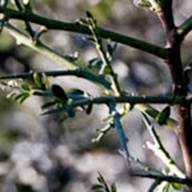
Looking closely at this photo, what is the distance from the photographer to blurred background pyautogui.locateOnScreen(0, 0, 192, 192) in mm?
5125

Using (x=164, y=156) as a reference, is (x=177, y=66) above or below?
above

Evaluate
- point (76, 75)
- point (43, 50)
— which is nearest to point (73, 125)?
point (43, 50)

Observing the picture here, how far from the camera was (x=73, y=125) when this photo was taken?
5324 mm

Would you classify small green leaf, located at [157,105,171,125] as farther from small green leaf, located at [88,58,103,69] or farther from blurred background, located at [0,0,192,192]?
blurred background, located at [0,0,192,192]

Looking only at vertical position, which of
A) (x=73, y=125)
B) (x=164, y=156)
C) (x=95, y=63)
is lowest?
(x=73, y=125)

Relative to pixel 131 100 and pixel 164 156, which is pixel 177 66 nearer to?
pixel 131 100

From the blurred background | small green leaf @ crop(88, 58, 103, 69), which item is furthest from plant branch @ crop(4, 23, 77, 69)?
the blurred background

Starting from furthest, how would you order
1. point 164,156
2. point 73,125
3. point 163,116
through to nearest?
point 73,125, point 164,156, point 163,116

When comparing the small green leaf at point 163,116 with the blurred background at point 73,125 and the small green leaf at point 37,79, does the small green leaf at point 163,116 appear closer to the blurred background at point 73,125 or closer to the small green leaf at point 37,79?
the small green leaf at point 37,79

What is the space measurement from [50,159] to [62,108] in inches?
169

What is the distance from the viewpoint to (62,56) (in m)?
1.18

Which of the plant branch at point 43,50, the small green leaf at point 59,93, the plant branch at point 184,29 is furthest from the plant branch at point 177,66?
the plant branch at point 43,50

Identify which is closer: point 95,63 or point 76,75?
point 76,75

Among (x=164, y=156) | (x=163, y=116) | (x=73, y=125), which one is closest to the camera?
(x=163, y=116)
